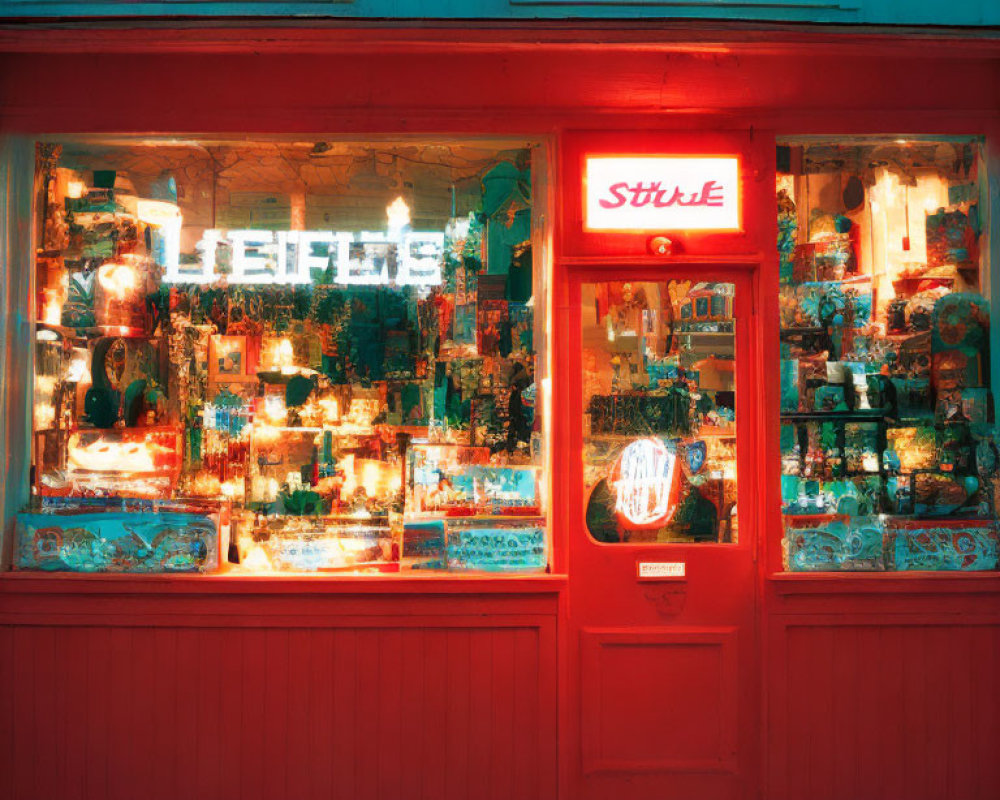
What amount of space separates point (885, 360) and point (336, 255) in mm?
3236

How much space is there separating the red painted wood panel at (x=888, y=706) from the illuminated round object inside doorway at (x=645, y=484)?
2.96ft

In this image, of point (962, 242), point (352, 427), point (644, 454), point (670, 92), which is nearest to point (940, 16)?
point (962, 242)

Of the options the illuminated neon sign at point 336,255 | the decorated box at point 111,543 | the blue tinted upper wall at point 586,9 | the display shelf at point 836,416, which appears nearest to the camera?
the blue tinted upper wall at point 586,9

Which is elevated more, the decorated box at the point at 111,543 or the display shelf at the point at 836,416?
the display shelf at the point at 836,416

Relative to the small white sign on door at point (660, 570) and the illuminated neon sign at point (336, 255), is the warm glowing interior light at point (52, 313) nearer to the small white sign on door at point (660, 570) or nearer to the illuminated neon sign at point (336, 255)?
the illuminated neon sign at point (336, 255)

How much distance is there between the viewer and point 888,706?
4367 mm

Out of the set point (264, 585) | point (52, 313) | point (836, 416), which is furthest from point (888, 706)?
point (52, 313)

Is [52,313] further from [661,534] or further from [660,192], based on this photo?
[661,534]

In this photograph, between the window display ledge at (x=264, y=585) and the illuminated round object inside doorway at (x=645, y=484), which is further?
the illuminated round object inside doorway at (x=645, y=484)

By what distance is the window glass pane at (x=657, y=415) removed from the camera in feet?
14.5

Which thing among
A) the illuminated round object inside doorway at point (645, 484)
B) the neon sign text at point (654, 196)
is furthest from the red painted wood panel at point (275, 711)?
the neon sign text at point (654, 196)

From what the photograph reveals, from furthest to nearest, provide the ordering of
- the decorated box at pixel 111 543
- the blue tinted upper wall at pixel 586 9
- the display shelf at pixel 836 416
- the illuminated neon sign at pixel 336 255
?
the illuminated neon sign at pixel 336 255
the display shelf at pixel 836 416
the decorated box at pixel 111 543
the blue tinted upper wall at pixel 586 9

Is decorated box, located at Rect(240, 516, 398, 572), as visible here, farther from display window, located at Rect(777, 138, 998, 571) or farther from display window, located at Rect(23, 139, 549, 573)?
display window, located at Rect(777, 138, 998, 571)

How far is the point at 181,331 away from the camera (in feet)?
15.2
